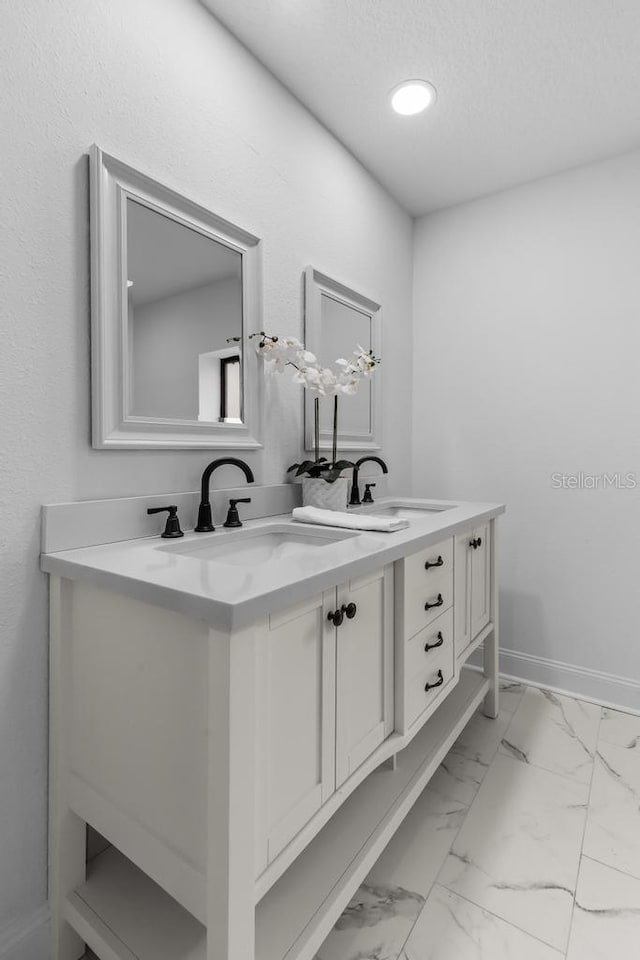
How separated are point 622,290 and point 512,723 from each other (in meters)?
1.84

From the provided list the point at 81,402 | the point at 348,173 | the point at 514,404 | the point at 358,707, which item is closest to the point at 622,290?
the point at 514,404

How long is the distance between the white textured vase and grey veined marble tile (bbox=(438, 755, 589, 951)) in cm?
101

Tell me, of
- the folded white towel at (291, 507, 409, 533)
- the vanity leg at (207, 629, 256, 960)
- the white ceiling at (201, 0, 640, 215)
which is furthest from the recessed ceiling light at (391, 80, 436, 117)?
the vanity leg at (207, 629, 256, 960)

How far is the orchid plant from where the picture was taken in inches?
58.1

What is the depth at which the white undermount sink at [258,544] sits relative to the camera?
1.16 metres

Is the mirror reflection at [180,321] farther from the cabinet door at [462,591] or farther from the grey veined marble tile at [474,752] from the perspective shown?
the grey veined marble tile at [474,752]

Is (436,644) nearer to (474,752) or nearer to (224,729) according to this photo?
(474,752)

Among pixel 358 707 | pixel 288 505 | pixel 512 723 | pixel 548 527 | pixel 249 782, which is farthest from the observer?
pixel 548 527

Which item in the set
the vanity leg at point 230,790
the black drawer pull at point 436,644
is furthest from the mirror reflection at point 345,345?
the vanity leg at point 230,790

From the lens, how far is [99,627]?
90 cm

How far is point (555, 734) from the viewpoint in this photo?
1812 millimetres

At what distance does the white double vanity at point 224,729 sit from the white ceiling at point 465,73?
1.52 meters

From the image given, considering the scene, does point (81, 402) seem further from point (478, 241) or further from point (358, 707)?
point (478, 241)

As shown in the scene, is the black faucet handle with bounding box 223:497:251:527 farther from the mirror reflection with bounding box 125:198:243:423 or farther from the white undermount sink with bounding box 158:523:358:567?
the mirror reflection with bounding box 125:198:243:423
